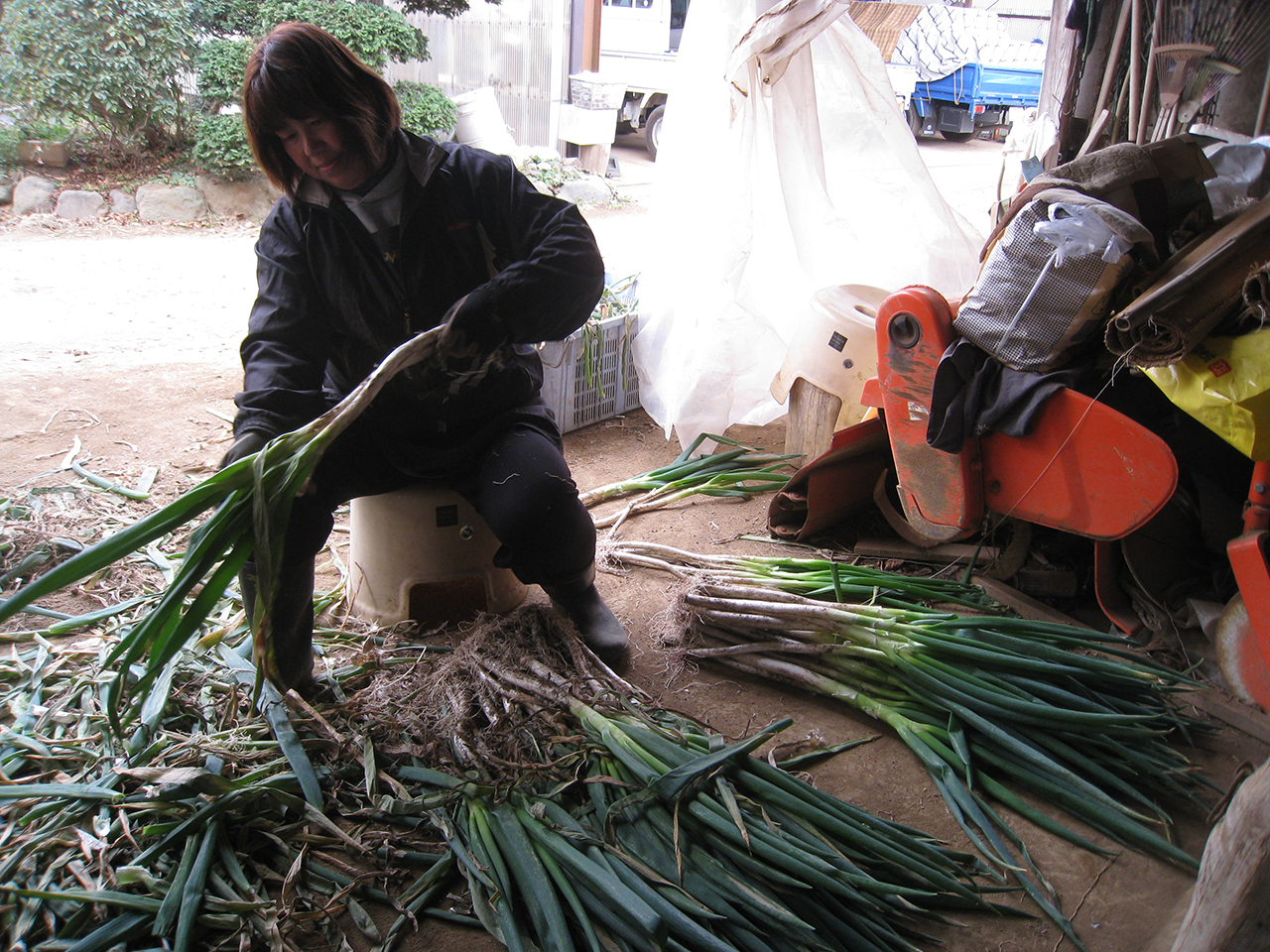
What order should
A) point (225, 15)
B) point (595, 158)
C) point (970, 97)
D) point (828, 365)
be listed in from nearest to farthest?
point (828, 365) < point (225, 15) < point (595, 158) < point (970, 97)

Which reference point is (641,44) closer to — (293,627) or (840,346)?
(840,346)

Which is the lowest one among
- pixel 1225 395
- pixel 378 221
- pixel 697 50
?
pixel 1225 395

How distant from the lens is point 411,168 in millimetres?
1953

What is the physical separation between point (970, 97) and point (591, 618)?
40.6 feet

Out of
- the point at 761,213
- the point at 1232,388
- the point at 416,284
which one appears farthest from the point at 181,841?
the point at 761,213

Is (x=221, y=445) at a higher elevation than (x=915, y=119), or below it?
below

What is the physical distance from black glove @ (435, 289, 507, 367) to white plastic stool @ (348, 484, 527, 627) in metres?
0.46

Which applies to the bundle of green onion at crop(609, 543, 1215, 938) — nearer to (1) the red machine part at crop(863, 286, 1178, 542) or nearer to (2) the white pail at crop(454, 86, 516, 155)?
(1) the red machine part at crop(863, 286, 1178, 542)

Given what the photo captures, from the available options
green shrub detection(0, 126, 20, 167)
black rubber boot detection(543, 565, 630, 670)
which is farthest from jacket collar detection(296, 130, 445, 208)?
green shrub detection(0, 126, 20, 167)

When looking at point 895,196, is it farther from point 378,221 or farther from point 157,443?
point 157,443

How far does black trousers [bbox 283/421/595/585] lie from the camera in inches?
75.7

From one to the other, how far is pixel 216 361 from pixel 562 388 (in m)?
1.85

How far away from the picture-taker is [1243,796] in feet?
3.49

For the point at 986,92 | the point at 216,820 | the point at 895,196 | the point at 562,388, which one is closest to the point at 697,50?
the point at 895,196
